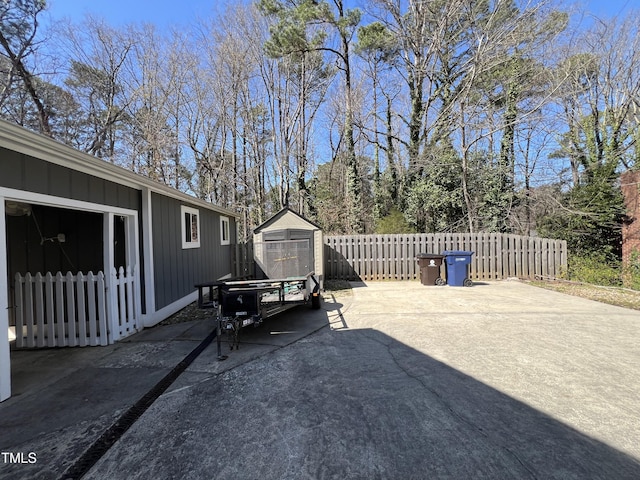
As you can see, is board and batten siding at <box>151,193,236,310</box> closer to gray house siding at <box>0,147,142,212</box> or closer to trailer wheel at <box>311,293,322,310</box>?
gray house siding at <box>0,147,142,212</box>

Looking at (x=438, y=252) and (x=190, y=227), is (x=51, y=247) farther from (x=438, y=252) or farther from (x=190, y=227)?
(x=438, y=252)

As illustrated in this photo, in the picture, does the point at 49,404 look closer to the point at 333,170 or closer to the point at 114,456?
the point at 114,456

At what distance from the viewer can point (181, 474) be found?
1.81m

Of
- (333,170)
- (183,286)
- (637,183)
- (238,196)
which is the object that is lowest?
(183,286)

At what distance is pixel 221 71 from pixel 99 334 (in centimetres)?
1638

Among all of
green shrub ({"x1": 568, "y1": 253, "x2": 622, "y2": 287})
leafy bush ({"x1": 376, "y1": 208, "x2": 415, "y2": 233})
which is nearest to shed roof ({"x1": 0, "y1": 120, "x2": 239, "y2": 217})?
leafy bush ({"x1": 376, "y1": 208, "x2": 415, "y2": 233})

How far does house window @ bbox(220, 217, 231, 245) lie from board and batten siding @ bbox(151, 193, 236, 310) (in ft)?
2.46

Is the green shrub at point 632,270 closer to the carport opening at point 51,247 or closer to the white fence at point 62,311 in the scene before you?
the white fence at point 62,311

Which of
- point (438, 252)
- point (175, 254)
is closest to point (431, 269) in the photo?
point (438, 252)

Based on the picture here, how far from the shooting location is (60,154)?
3.41m

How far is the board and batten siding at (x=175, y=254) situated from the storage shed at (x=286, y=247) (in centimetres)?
142

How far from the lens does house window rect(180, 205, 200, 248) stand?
6.77m

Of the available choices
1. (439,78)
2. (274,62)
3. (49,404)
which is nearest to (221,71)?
(274,62)

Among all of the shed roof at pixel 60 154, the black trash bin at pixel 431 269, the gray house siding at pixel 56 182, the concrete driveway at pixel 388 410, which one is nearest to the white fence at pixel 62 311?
the concrete driveway at pixel 388 410
